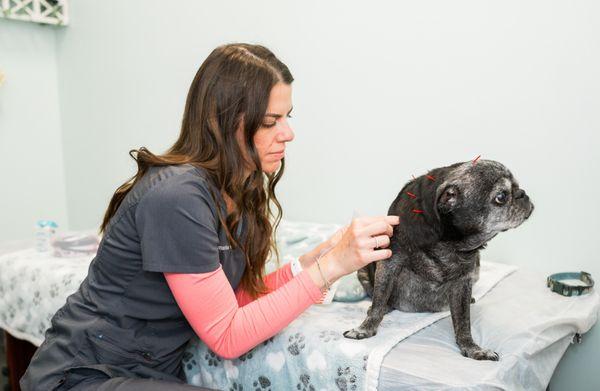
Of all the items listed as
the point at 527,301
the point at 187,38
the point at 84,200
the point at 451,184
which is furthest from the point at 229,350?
the point at 84,200

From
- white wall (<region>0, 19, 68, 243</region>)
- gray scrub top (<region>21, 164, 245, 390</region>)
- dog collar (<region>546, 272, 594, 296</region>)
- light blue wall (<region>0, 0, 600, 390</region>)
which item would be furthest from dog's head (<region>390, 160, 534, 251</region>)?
white wall (<region>0, 19, 68, 243</region>)

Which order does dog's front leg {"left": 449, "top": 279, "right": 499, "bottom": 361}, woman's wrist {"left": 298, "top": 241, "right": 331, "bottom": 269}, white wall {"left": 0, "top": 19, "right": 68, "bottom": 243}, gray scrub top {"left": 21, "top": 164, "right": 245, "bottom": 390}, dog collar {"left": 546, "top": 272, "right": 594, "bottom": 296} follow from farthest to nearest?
white wall {"left": 0, "top": 19, "right": 68, "bottom": 243} < dog collar {"left": 546, "top": 272, "right": 594, "bottom": 296} < woman's wrist {"left": 298, "top": 241, "right": 331, "bottom": 269} < dog's front leg {"left": 449, "top": 279, "right": 499, "bottom": 361} < gray scrub top {"left": 21, "top": 164, "right": 245, "bottom": 390}

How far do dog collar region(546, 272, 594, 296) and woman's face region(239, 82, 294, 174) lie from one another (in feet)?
3.19

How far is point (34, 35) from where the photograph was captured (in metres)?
3.15

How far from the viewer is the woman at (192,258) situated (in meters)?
1.11

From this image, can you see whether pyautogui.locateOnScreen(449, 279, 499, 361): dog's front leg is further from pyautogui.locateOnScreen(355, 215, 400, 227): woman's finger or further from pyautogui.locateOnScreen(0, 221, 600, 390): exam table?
pyautogui.locateOnScreen(355, 215, 400, 227): woman's finger

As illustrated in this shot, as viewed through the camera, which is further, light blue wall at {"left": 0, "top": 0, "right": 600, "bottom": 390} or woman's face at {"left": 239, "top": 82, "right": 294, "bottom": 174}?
light blue wall at {"left": 0, "top": 0, "right": 600, "bottom": 390}

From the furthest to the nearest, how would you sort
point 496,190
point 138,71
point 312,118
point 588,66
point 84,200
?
point 84,200
point 138,71
point 312,118
point 588,66
point 496,190

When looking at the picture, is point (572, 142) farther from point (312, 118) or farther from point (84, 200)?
point (84, 200)

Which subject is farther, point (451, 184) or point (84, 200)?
point (84, 200)

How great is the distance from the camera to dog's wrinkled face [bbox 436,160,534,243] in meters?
1.15

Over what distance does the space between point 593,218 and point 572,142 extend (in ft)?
0.84

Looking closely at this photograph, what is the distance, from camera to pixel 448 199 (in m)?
1.16

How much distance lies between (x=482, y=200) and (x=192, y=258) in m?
0.63
